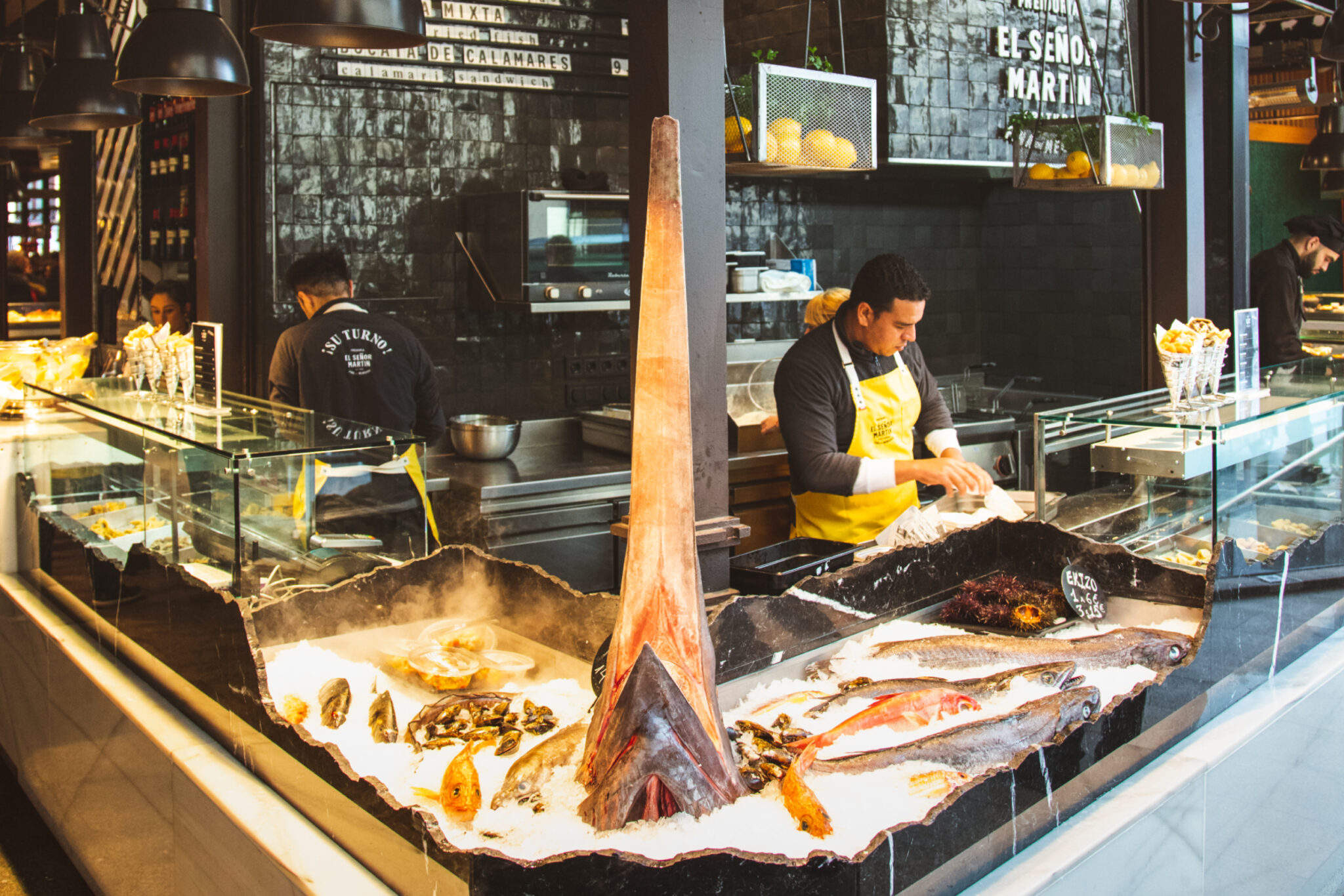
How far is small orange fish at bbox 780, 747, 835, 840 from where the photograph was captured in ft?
5.01

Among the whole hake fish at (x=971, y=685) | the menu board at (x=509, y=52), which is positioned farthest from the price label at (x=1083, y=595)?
the menu board at (x=509, y=52)

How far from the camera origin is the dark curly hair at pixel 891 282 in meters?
3.76

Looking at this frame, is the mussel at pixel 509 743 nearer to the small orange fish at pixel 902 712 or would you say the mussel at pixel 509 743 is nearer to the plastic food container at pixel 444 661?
the plastic food container at pixel 444 661

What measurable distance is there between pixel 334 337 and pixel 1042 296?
520cm

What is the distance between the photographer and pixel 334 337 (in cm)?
454

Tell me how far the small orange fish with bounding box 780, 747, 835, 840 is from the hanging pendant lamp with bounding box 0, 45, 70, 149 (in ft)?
18.4

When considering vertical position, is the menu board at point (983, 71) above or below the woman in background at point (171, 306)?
above

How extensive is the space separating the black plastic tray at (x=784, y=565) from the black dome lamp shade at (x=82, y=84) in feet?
9.35

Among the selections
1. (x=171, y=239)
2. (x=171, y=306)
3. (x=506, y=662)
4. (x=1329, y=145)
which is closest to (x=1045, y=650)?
(x=506, y=662)

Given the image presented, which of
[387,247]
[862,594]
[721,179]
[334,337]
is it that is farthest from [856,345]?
[387,247]

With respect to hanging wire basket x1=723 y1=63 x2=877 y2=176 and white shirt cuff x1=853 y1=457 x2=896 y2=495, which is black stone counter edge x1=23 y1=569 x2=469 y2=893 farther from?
hanging wire basket x1=723 y1=63 x2=877 y2=176

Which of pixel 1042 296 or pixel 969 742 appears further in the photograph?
pixel 1042 296

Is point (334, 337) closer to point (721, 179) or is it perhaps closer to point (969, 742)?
point (721, 179)

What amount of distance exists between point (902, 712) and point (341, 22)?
73.0 inches
